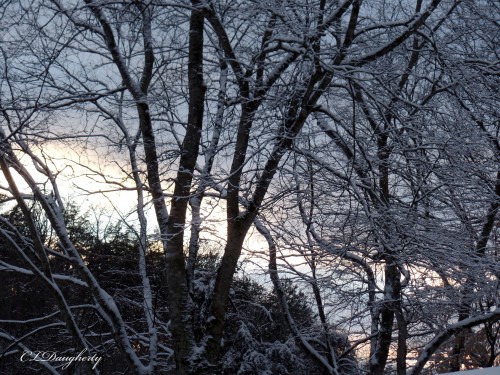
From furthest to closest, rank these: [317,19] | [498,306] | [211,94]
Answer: [498,306]
[211,94]
[317,19]

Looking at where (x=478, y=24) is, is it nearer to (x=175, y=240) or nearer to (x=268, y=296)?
(x=175, y=240)

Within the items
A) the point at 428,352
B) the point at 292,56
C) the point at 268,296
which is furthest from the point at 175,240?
the point at 268,296

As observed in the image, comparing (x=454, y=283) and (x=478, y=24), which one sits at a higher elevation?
(x=478, y=24)

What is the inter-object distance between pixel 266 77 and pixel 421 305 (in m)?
3.71

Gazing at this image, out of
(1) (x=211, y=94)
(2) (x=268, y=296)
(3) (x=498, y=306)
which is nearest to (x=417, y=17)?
(1) (x=211, y=94)

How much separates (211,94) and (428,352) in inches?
212

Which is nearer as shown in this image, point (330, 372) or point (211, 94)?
point (211, 94)

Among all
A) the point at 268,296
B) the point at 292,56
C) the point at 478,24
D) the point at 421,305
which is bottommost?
the point at 421,305

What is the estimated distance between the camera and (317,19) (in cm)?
527

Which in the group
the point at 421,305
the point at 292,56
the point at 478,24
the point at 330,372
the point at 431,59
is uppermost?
the point at 478,24

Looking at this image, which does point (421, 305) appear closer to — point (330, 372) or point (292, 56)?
point (330, 372)

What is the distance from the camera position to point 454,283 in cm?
736

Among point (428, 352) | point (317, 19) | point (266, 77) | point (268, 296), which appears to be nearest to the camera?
point (317, 19)

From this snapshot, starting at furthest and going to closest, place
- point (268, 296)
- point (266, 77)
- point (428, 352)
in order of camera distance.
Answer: point (268, 296)
point (428, 352)
point (266, 77)
